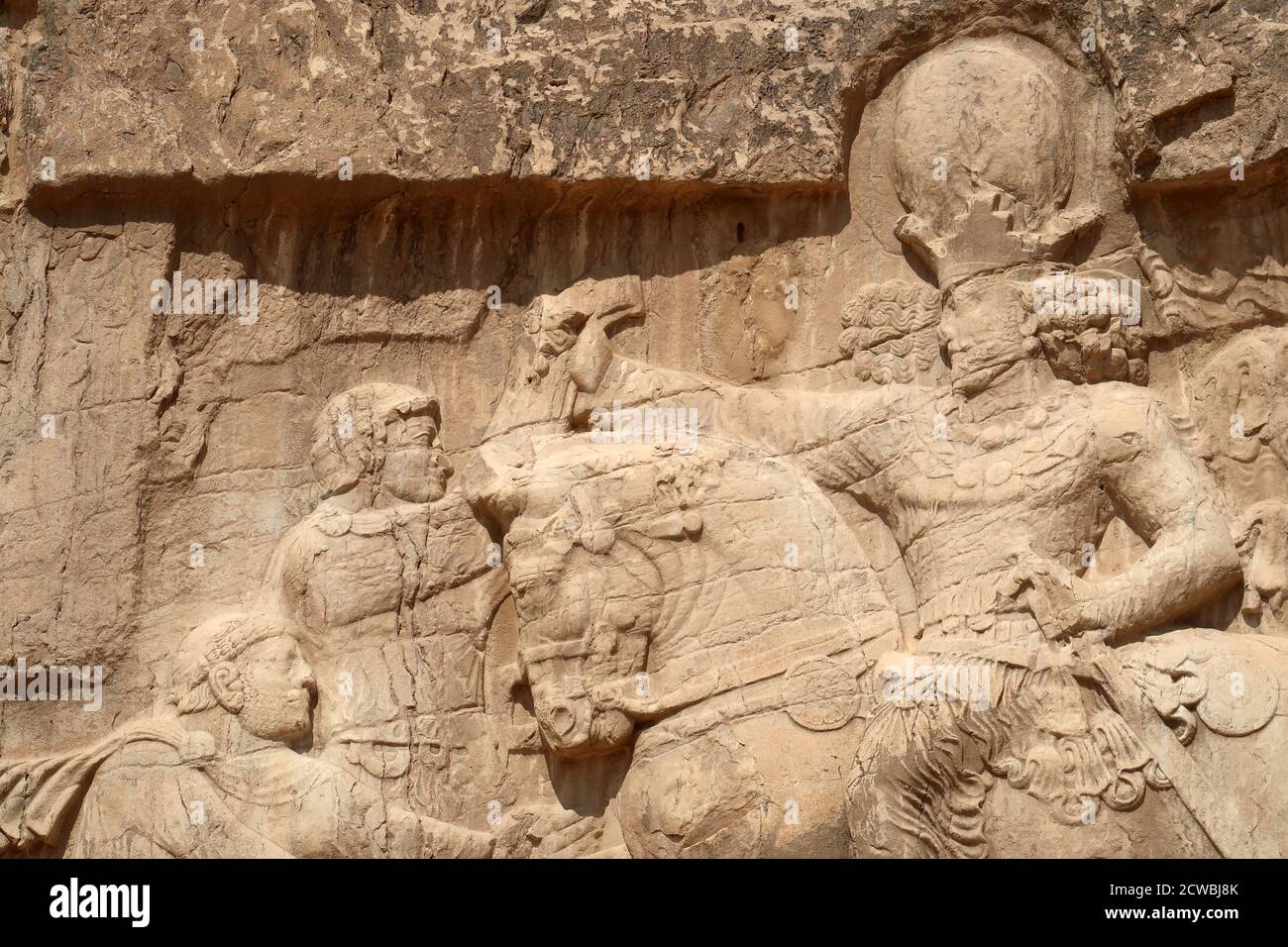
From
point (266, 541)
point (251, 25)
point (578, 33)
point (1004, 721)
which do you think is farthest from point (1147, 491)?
point (251, 25)

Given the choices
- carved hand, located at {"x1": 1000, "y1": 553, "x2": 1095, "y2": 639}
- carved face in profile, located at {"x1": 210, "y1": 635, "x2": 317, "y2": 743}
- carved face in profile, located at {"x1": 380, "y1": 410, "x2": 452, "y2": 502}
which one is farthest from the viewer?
carved face in profile, located at {"x1": 380, "y1": 410, "x2": 452, "y2": 502}

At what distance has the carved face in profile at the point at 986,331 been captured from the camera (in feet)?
24.0

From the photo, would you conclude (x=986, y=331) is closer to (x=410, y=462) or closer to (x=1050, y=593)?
(x=1050, y=593)

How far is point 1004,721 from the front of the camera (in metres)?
6.93


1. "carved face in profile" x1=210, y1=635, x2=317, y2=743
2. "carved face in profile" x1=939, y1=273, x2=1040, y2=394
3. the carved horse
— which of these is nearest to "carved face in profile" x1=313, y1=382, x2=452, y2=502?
the carved horse

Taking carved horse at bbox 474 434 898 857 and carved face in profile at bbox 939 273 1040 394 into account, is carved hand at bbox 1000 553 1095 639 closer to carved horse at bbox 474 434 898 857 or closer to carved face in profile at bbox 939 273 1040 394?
carved horse at bbox 474 434 898 857

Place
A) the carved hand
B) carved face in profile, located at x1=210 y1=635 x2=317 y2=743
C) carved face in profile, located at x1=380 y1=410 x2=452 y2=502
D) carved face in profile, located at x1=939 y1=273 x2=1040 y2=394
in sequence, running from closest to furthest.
Result: the carved hand < carved face in profile, located at x1=210 y1=635 x2=317 y2=743 < carved face in profile, located at x1=939 y1=273 x2=1040 y2=394 < carved face in profile, located at x1=380 y1=410 x2=452 y2=502

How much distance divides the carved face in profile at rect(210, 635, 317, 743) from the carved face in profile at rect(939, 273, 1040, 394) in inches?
97.9

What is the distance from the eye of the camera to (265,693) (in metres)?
7.13

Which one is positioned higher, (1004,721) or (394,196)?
(394,196)

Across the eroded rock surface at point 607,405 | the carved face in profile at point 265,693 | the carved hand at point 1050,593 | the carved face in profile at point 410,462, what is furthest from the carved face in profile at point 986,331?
the carved face in profile at point 265,693

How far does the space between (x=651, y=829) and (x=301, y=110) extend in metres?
2.74

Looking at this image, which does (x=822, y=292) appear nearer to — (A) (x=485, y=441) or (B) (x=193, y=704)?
(A) (x=485, y=441)

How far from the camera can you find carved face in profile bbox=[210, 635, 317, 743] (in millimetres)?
7125
